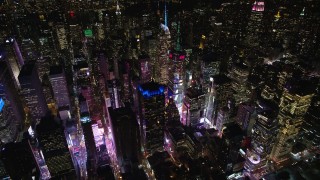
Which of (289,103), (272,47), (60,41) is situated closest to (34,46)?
(60,41)

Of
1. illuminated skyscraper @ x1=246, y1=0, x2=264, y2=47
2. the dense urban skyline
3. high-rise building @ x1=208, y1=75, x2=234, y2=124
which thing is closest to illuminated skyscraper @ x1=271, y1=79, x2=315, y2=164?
the dense urban skyline

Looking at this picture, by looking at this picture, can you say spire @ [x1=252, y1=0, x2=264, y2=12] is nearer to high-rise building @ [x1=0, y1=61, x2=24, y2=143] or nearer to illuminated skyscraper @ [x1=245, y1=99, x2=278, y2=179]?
illuminated skyscraper @ [x1=245, y1=99, x2=278, y2=179]

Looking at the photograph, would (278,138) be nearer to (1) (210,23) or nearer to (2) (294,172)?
(2) (294,172)

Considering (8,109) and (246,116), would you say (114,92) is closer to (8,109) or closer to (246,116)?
(8,109)

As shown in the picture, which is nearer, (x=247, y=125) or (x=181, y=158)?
(x=181, y=158)

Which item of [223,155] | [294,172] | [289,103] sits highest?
[289,103]

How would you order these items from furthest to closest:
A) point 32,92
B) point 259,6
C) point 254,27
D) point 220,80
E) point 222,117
A: point 254,27, point 259,6, point 220,80, point 32,92, point 222,117

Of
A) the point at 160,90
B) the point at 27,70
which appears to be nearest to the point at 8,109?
the point at 27,70
